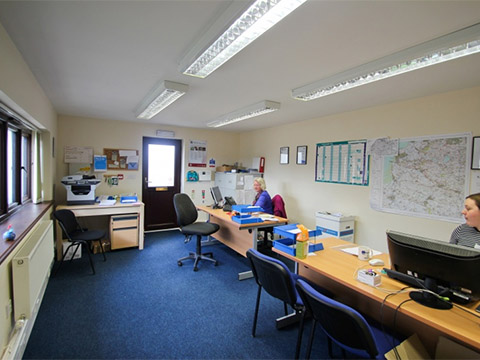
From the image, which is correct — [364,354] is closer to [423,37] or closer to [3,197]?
[423,37]

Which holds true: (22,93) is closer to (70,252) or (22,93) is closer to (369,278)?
(70,252)

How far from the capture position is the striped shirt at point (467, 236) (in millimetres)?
2016

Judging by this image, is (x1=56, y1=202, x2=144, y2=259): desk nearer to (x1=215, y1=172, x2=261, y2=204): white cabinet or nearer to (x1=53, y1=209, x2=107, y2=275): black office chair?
(x1=53, y1=209, x2=107, y2=275): black office chair

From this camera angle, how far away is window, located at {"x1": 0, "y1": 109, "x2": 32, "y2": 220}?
244 cm

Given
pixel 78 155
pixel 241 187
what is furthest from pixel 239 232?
pixel 78 155

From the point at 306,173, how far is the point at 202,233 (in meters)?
2.28

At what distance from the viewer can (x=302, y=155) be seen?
4770mm

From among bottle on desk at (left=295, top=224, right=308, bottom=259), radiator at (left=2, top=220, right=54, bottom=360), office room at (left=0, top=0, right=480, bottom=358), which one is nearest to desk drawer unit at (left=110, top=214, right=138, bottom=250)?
office room at (left=0, top=0, right=480, bottom=358)

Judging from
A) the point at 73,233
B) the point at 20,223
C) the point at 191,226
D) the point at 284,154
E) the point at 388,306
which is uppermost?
the point at 284,154

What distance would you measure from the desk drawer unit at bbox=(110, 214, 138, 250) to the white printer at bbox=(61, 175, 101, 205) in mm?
526

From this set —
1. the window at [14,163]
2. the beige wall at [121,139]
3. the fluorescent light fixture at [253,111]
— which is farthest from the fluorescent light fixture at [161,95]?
the beige wall at [121,139]

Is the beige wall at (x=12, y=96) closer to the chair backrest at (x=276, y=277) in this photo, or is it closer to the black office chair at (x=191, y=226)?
the chair backrest at (x=276, y=277)

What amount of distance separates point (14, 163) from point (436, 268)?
4194 millimetres

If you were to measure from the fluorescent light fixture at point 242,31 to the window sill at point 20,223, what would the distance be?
190 cm
